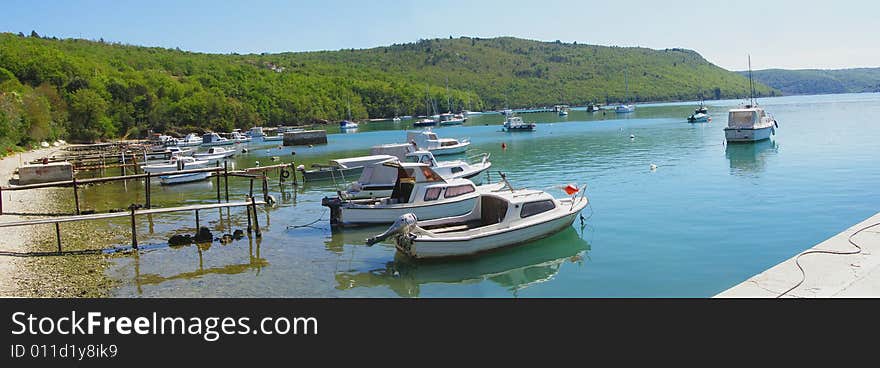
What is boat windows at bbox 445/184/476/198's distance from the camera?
28.1 metres

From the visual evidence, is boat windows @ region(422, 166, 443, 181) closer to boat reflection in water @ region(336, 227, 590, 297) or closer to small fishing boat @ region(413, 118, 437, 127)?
boat reflection in water @ region(336, 227, 590, 297)

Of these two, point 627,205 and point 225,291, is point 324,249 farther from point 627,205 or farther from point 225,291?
point 627,205

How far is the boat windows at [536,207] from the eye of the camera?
23.2 m

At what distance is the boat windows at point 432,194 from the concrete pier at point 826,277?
14785 mm

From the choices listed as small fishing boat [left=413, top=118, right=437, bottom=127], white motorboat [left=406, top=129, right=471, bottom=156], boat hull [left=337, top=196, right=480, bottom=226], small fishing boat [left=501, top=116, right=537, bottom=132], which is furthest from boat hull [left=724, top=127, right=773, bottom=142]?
small fishing boat [left=413, top=118, right=437, bottom=127]

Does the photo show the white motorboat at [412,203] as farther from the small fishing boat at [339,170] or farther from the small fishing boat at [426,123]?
the small fishing boat at [426,123]

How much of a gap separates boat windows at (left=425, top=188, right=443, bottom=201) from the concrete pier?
14785 mm

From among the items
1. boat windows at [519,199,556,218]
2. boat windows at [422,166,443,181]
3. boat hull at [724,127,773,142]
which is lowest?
boat windows at [519,199,556,218]

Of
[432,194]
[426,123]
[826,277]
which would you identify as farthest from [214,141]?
[826,277]

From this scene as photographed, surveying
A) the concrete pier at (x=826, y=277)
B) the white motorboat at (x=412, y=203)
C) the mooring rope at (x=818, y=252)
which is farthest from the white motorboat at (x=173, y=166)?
the concrete pier at (x=826, y=277)
